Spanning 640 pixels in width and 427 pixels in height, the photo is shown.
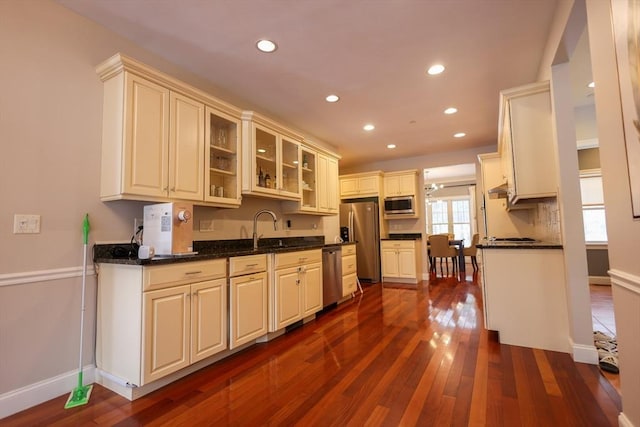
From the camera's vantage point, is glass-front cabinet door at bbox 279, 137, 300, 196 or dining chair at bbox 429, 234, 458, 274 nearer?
glass-front cabinet door at bbox 279, 137, 300, 196

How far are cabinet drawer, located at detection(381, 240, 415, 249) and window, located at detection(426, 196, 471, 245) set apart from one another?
14.6ft

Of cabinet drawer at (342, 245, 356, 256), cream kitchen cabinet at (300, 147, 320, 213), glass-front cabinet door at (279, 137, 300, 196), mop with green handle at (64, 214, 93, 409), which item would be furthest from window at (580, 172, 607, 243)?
mop with green handle at (64, 214, 93, 409)

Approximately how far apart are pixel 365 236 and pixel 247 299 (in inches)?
146

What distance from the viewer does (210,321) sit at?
2283 millimetres

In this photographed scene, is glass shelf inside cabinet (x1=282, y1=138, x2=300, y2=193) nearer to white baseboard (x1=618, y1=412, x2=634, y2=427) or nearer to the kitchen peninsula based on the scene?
the kitchen peninsula

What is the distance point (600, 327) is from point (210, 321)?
368cm

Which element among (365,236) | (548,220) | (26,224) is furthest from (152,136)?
(365,236)

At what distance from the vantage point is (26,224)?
6.10 feet

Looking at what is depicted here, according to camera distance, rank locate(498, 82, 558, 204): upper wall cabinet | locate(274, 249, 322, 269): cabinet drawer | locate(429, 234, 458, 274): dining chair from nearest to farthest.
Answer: locate(498, 82, 558, 204): upper wall cabinet → locate(274, 249, 322, 269): cabinet drawer → locate(429, 234, 458, 274): dining chair

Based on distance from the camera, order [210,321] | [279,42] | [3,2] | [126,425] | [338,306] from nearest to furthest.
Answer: [126,425], [3,2], [210,321], [279,42], [338,306]

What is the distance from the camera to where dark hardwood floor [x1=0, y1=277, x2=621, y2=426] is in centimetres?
165

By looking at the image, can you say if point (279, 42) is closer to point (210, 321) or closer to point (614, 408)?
point (210, 321)

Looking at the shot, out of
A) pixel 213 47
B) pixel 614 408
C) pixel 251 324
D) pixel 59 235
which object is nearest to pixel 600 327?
pixel 614 408

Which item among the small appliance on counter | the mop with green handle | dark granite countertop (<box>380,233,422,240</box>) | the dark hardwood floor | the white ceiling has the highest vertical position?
the white ceiling
